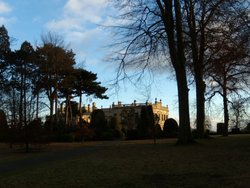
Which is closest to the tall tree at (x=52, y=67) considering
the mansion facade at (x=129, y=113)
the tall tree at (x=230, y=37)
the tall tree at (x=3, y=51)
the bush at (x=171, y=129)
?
the tall tree at (x=3, y=51)

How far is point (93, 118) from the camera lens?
60.8 meters

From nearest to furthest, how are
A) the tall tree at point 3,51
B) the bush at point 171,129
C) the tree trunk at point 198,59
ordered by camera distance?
the tree trunk at point 198,59
the bush at point 171,129
the tall tree at point 3,51

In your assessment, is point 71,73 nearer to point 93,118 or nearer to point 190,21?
point 93,118

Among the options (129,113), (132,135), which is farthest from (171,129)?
(129,113)

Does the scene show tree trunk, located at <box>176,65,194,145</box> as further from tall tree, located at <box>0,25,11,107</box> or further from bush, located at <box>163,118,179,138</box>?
tall tree, located at <box>0,25,11,107</box>

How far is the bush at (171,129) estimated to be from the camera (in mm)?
49656

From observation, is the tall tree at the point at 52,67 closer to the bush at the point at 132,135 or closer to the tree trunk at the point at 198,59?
the bush at the point at 132,135

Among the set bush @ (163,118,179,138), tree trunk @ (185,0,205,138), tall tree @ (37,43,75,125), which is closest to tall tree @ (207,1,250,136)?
tree trunk @ (185,0,205,138)

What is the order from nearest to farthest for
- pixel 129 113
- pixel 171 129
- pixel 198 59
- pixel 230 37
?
pixel 230 37, pixel 198 59, pixel 171 129, pixel 129 113

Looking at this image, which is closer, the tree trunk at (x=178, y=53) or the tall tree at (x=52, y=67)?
the tree trunk at (x=178, y=53)

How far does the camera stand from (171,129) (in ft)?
168

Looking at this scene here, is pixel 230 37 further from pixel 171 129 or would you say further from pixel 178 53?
pixel 171 129

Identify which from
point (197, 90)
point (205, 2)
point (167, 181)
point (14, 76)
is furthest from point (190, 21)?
point (14, 76)

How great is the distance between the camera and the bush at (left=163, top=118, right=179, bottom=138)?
4966 cm
